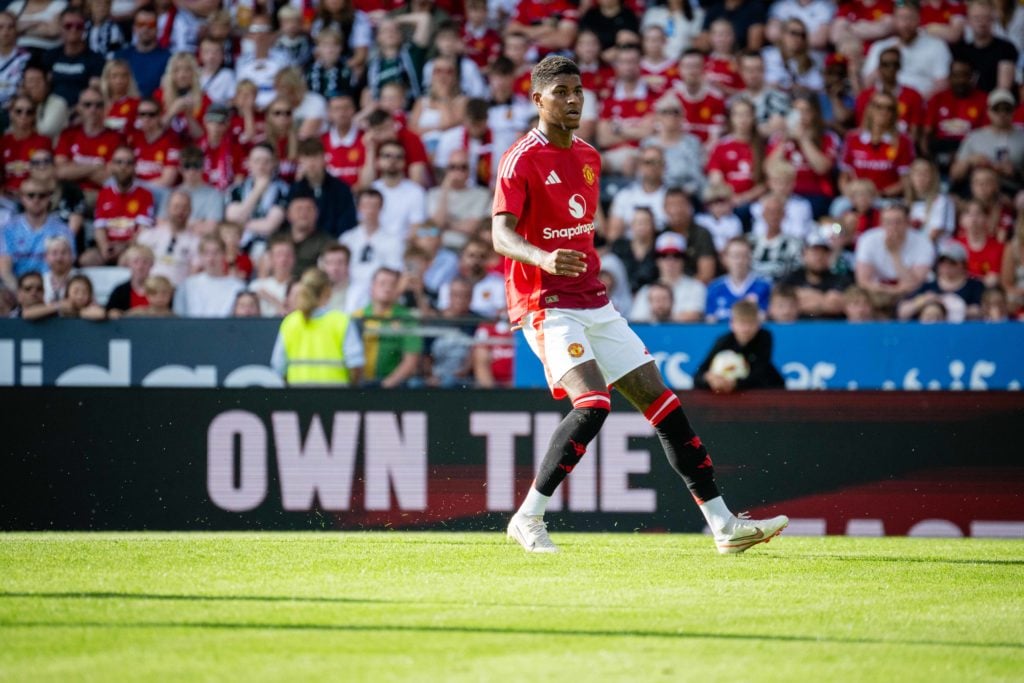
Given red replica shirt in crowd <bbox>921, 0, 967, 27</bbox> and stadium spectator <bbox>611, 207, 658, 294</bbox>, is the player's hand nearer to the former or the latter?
stadium spectator <bbox>611, 207, 658, 294</bbox>

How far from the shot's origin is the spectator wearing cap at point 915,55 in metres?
16.4

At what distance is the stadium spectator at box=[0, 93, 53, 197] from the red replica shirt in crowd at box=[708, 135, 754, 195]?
7143mm

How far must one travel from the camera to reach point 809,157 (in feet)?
50.7

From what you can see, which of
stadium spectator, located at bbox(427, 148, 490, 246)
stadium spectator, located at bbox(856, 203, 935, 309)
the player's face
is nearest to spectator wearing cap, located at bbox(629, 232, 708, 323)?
stadium spectator, located at bbox(856, 203, 935, 309)

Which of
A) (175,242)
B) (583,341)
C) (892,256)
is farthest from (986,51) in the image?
(583,341)

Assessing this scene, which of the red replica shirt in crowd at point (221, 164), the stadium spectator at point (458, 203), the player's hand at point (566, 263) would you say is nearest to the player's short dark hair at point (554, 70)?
the player's hand at point (566, 263)

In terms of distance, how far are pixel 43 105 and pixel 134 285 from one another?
3726 mm

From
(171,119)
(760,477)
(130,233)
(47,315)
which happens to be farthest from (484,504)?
(171,119)

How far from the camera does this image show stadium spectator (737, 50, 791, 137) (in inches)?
621

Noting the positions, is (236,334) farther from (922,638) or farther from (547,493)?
(922,638)

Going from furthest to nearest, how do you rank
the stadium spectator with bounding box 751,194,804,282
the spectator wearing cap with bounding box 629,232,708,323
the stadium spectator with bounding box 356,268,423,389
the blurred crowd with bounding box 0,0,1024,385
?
the stadium spectator with bounding box 751,194,804,282 < the blurred crowd with bounding box 0,0,1024,385 < the spectator wearing cap with bounding box 629,232,708,323 < the stadium spectator with bounding box 356,268,423,389

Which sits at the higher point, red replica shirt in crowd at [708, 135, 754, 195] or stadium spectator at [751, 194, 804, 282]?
red replica shirt in crowd at [708, 135, 754, 195]

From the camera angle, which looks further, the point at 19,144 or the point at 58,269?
the point at 19,144

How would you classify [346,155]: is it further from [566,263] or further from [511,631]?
[511,631]
